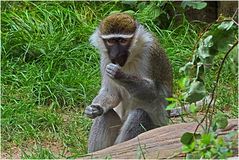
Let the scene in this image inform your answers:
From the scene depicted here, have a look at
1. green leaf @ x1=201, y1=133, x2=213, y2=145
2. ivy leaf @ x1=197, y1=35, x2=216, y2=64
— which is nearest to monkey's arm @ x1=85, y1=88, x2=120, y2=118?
ivy leaf @ x1=197, y1=35, x2=216, y2=64

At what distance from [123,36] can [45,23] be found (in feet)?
9.60

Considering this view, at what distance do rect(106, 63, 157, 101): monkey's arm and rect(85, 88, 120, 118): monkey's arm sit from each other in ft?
0.96

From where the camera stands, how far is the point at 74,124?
786 cm

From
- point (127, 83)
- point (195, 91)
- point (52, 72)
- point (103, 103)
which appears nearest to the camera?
point (195, 91)

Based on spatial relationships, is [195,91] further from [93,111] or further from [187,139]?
[93,111]

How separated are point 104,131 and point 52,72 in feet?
6.36

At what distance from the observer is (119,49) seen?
6.81 metres

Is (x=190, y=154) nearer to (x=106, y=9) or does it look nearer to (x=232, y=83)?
(x=232, y=83)

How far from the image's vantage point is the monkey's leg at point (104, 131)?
6.95m

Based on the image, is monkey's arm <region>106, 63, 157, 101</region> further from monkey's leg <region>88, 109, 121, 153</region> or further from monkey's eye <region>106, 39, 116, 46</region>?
monkey's leg <region>88, 109, 121, 153</region>

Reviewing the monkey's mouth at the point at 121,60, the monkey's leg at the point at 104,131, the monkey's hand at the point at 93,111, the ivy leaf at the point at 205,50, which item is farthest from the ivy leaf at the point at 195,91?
the monkey's leg at the point at 104,131

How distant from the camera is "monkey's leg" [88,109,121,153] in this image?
695cm

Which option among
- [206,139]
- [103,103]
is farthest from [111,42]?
[206,139]

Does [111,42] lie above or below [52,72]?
above
